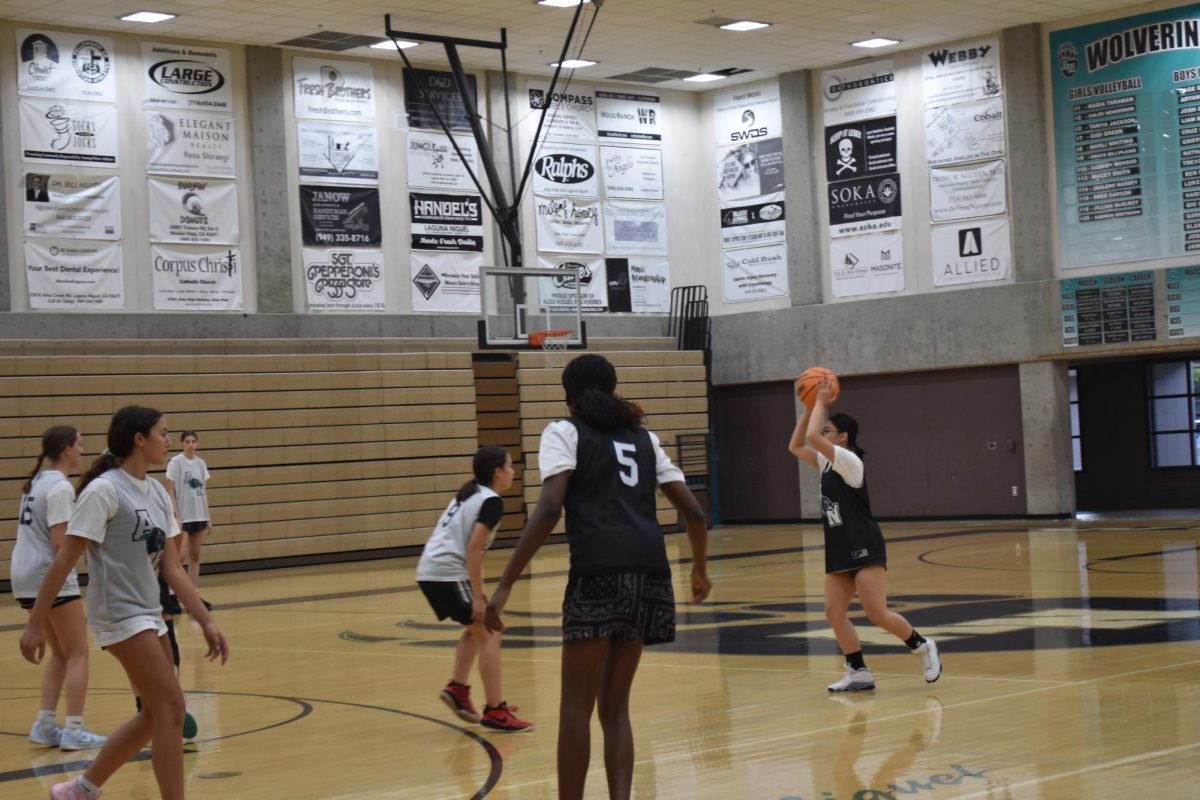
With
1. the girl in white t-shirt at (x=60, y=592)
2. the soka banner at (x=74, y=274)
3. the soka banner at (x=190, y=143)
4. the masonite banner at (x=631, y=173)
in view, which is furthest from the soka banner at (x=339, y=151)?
the girl in white t-shirt at (x=60, y=592)

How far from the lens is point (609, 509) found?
204 inches

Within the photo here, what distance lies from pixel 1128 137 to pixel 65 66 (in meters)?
15.6

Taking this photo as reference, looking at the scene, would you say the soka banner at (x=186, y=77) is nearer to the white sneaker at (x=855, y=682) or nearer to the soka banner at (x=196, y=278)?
the soka banner at (x=196, y=278)

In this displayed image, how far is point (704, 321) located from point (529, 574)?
9668 millimetres

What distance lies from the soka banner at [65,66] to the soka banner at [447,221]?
198 inches

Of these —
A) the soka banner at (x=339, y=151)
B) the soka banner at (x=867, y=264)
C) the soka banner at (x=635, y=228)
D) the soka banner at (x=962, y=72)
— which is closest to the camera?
the soka banner at (x=339, y=151)

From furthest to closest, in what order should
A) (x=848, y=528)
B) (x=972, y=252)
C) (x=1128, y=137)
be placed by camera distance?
(x=972, y=252) → (x=1128, y=137) → (x=848, y=528)

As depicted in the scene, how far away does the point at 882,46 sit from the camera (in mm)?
24656

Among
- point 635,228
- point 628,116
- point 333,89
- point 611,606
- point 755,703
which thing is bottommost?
point 755,703

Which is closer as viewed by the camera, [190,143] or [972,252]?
[190,143]

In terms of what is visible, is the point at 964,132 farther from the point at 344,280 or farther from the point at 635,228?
the point at 344,280

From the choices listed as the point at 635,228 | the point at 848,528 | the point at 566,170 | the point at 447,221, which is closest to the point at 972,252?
the point at 635,228

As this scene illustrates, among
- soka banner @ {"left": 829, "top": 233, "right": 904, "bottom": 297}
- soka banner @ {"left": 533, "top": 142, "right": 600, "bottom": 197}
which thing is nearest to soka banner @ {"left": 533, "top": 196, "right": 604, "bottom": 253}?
soka banner @ {"left": 533, "top": 142, "right": 600, "bottom": 197}

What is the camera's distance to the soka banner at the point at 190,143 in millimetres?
22031
